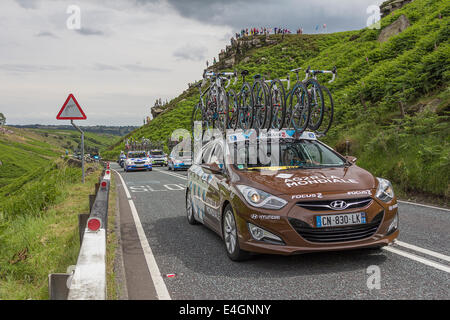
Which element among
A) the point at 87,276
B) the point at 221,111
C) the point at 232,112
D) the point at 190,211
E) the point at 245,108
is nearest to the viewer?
the point at 87,276

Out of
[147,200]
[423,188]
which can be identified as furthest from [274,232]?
[147,200]

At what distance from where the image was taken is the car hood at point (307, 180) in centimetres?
500

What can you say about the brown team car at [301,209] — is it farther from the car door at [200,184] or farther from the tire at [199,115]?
the tire at [199,115]

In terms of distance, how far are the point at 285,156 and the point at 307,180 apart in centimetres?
118

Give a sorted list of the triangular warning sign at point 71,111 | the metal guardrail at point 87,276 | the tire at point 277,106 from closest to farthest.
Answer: the metal guardrail at point 87,276 < the tire at point 277,106 < the triangular warning sign at point 71,111

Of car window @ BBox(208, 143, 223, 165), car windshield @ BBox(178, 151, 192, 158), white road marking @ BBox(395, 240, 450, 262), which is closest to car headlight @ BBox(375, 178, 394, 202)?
white road marking @ BBox(395, 240, 450, 262)

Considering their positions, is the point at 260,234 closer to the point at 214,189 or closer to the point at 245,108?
the point at 214,189

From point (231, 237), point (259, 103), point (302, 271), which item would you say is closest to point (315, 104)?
point (259, 103)

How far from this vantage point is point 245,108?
9273 mm

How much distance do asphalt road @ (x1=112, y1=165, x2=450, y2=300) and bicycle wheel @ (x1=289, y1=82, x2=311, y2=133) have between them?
236 cm

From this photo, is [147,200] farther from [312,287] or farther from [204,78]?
[312,287]

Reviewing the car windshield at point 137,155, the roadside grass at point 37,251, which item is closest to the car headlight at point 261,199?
the roadside grass at point 37,251

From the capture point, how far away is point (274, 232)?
4.85 m

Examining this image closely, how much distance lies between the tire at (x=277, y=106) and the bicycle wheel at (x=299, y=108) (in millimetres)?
153
